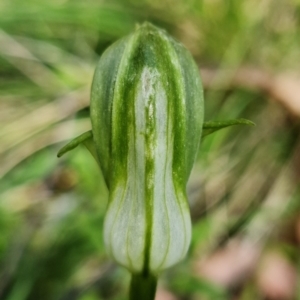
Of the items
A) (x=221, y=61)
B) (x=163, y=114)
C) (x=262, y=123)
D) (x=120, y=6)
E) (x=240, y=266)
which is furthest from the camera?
Answer: (x=120, y=6)

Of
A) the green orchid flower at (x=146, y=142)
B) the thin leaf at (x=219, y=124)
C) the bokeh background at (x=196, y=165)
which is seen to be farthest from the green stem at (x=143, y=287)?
the bokeh background at (x=196, y=165)

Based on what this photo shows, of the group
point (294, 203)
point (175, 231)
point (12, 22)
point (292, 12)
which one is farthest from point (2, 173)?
point (292, 12)

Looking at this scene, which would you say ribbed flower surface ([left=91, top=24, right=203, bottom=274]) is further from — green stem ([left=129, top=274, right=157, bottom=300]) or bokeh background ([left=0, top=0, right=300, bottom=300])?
bokeh background ([left=0, top=0, right=300, bottom=300])

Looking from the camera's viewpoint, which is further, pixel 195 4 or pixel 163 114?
pixel 195 4

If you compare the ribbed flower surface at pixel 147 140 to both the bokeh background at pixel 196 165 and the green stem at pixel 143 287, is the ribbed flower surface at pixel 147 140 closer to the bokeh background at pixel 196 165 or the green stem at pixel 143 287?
the green stem at pixel 143 287

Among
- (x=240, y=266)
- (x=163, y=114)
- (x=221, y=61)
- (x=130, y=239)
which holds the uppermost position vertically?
(x=163, y=114)

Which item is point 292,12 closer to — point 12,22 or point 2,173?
point 12,22
